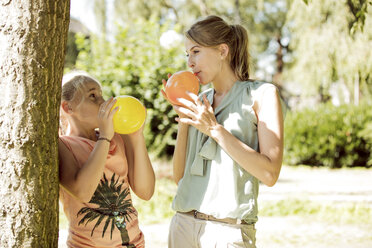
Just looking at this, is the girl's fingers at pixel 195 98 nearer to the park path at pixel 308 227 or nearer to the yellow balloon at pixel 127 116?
the yellow balloon at pixel 127 116

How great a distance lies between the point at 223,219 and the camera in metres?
2.13

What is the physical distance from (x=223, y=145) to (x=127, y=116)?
1.74 ft

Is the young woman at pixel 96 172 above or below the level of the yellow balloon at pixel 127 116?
below

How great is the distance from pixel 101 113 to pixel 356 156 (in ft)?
43.5

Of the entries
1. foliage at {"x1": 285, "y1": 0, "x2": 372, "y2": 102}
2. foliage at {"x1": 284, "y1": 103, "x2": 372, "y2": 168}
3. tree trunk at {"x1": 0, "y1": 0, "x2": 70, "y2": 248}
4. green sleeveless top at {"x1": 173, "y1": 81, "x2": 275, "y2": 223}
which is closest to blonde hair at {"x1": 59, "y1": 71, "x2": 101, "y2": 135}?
tree trunk at {"x1": 0, "y1": 0, "x2": 70, "y2": 248}

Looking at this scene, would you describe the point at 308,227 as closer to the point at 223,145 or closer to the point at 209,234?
the point at 209,234

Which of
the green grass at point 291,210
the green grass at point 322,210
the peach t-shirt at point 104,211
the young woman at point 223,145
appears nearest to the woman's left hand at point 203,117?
the young woman at point 223,145

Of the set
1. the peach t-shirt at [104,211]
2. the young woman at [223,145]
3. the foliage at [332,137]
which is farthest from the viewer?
the foliage at [332,137]

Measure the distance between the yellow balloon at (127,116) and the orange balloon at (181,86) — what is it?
0.18 meters

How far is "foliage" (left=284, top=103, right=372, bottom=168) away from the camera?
46.2 feet

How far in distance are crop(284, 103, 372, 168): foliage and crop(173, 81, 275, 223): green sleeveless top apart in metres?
12.5

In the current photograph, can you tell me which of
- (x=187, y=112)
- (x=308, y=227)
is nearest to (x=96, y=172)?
(x=187, y=112)

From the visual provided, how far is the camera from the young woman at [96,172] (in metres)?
2.12

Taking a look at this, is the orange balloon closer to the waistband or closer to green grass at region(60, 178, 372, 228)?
the waistband
